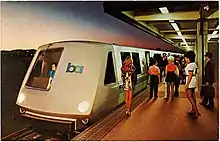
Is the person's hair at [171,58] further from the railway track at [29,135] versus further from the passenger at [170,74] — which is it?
the railway track at [29,135]


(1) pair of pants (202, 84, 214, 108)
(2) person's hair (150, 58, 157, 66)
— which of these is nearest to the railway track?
(2) person's hair (150, 58, 157, 66)

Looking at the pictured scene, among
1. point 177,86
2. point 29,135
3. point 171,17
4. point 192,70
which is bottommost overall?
point 29,135

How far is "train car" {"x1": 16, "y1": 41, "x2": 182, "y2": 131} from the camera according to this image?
1.73 meters

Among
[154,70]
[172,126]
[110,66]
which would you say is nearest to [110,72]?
[110,66]

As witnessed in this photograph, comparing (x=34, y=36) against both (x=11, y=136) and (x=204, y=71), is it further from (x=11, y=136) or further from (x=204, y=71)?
(x=204, y=71)

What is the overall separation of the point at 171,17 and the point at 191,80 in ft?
1.49

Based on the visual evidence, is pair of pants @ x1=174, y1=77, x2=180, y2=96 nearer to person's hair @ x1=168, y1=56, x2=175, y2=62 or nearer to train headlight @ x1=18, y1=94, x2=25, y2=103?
person's hair @ x1=168, y1=56, x2=175, y2=62

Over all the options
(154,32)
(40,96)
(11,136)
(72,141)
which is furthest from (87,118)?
(154,32)

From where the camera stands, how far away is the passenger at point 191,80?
1805 mm

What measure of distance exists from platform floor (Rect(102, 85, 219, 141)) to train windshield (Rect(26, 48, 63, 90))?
54 centimetres

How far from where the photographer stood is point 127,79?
1859 mm

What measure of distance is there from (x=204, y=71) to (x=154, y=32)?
1.43 feet

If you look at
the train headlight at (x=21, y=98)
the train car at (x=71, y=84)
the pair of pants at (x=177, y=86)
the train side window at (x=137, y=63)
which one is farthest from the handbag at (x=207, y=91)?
the train headlight at (x=21, y=98)

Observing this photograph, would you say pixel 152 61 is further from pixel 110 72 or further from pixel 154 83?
pixel 110 72
